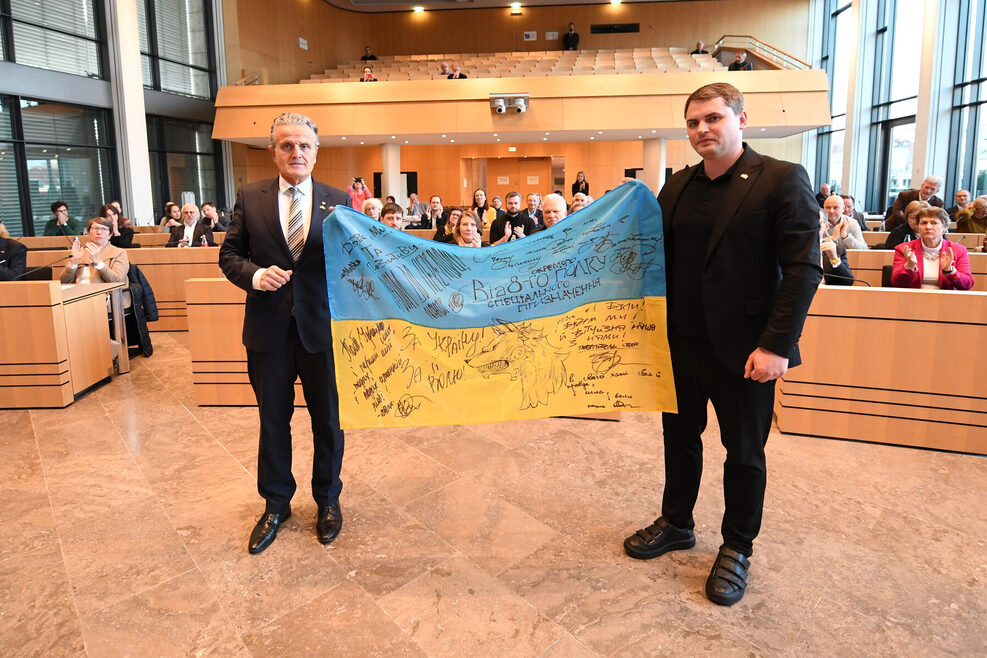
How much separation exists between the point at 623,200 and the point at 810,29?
73.5 feet

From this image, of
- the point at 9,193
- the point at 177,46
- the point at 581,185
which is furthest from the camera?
the point at 177,46

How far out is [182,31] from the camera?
596 inches

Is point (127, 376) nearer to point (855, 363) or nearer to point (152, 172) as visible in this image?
point (855, 363)

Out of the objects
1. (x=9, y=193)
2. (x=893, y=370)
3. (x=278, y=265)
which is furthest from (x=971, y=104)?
(x=9, y=193)

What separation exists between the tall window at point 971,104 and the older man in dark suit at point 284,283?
12733mm

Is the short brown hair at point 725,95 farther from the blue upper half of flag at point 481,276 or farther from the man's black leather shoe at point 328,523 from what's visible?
the man's black leather shoe at point 328,523

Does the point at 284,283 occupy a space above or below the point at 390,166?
below

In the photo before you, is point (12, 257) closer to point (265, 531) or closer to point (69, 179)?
point (265, 531)

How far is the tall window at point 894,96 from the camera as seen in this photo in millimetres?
13836

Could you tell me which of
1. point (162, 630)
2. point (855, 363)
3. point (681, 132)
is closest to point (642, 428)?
point (855, 363)

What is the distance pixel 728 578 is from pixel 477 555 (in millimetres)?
984

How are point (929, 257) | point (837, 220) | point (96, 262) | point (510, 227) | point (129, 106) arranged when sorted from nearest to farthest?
point (929, 257), point (96, 262), point (837, 220), point (510, 227), point (129, 106)

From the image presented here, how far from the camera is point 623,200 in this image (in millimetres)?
2521

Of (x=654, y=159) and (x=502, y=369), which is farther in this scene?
(x=654, y=159)
